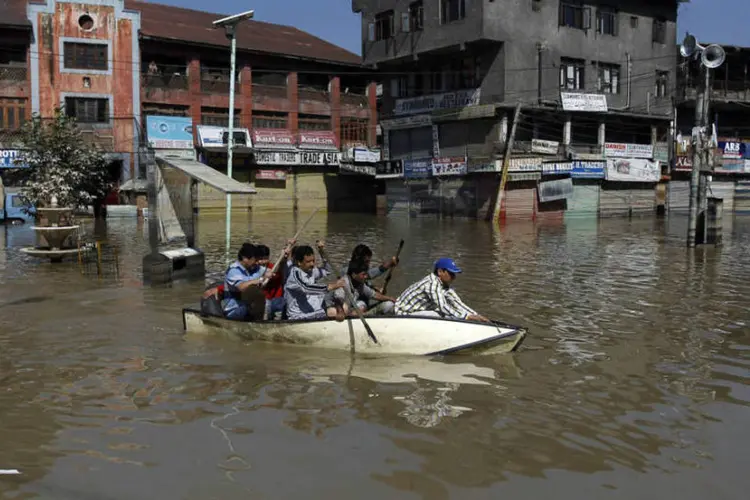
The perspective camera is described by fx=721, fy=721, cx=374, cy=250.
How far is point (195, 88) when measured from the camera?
1667 inches

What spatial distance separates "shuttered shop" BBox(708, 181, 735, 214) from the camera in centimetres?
4206

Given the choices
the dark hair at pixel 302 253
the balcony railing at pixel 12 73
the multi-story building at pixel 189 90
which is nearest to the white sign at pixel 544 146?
the multi-story building at pixel 189 90

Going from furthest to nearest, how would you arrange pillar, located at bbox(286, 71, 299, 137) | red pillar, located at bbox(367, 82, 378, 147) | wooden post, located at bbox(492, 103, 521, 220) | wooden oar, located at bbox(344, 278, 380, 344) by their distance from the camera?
red pillar, located at bbox(367, 82, 378, 147), pillar, located at bbox(286, 71, 299, 137), wooden post, located at bbox(492, 103, 521, 220), wooden oar, located at bbox(344, 278, 380, 344)

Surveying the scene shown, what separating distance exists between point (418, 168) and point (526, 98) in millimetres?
6914

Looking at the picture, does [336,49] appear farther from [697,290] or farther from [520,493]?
[520,493]

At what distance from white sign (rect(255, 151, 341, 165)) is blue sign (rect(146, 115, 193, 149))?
4.33 metres

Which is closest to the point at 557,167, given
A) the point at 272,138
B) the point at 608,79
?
the point at 608,79

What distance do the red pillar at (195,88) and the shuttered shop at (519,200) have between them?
18.8 meters

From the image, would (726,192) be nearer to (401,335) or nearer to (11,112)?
(401,335)

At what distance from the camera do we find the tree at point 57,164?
19156mm

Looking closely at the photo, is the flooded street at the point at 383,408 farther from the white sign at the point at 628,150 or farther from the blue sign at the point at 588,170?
the white sign at the point at 628,150

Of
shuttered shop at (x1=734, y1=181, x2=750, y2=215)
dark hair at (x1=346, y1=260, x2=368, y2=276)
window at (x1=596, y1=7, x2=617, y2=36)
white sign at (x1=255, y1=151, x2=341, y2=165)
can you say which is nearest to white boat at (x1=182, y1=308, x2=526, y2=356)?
dark hair at (x1=346, y1=260, x2=368, y2=276)

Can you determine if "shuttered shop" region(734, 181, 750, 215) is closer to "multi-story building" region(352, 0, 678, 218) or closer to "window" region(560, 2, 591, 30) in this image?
"multi-story building" region(352, 0, 678, 218)

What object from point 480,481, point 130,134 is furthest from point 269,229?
point 480,481
